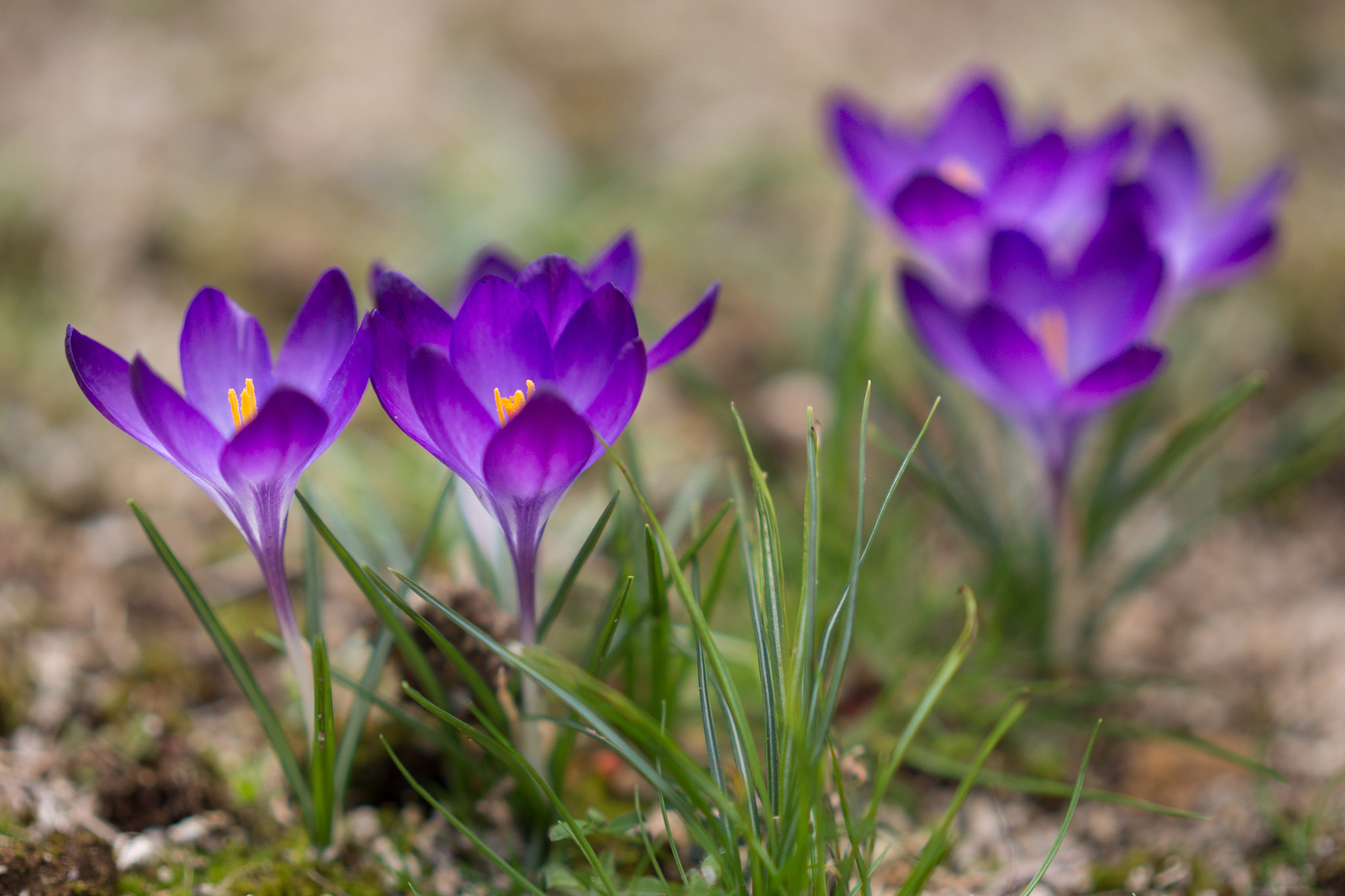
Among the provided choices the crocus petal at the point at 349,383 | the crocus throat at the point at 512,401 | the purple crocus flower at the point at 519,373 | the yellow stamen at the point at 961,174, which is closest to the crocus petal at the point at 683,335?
the purple crocus flower at the point at 519,373

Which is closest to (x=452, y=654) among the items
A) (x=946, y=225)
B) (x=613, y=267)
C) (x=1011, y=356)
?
(x=613, y=267)

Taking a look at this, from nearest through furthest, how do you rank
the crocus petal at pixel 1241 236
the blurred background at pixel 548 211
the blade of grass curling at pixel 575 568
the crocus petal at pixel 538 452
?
1. the crocus petal at pixel 538 452
2. the blade of grass curling at pixel 575 568
3. the crocus petal at pixel 1241 236
4. the blurred background at pixel 548 211

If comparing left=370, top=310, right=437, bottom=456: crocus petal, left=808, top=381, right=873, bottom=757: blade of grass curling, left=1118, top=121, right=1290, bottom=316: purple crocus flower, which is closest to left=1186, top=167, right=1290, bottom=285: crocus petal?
left=1118, top=121, right=1290, bottom=316: purple crocus flower

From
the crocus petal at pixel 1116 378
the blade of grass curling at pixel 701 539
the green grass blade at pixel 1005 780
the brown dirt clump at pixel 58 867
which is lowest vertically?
the green grass blade at pixel 1005 780

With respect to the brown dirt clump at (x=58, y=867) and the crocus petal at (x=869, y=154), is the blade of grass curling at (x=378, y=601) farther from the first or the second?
the crocus petal at (x=869, y=154)

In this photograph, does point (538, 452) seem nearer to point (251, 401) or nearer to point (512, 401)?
point (512, 401)

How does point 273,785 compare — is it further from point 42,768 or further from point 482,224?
point 482,224
